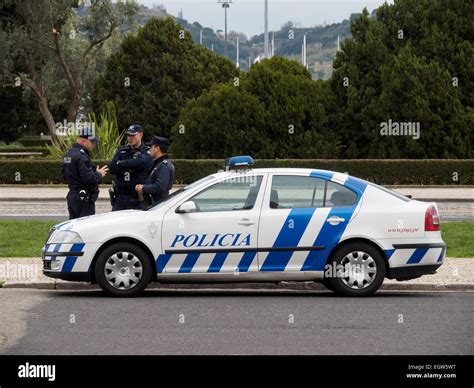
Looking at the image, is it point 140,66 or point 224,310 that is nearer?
point 224,310

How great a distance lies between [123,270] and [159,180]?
1.56m

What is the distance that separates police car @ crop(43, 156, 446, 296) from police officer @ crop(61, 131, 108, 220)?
1.46 meters

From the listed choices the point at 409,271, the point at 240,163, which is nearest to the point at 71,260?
the point at 240,163

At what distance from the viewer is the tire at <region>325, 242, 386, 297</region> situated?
476 inches

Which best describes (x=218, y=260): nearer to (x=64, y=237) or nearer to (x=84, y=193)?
(x=64, y=237)

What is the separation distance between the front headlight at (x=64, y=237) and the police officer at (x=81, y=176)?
1365 mm

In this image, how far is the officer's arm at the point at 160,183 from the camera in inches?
522

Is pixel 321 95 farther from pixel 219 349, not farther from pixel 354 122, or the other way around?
pixel 219 349

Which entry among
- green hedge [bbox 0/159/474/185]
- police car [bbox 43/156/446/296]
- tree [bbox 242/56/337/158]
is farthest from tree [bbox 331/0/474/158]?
police car [bbox 43/156/446/296]

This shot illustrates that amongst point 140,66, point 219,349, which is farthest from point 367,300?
point 140,66

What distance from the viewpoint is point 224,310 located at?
449 inches

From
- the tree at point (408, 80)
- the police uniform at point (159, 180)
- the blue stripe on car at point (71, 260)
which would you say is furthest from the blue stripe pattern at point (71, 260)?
the tree at point (408, 80)

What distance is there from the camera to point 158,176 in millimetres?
13367
